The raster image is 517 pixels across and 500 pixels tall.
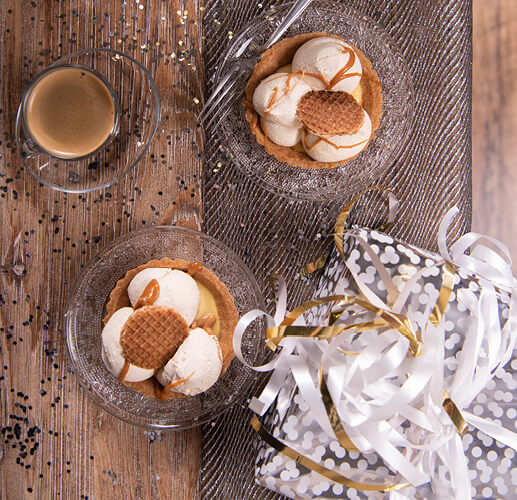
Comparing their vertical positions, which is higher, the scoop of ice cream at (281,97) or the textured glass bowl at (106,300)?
the scoop of ice cream at (281,97)

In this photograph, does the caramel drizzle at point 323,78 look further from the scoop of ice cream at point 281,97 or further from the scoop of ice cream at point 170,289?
the scoop of ice cream at point 170,289

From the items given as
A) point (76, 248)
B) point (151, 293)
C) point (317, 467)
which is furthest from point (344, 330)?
point (76, 248)

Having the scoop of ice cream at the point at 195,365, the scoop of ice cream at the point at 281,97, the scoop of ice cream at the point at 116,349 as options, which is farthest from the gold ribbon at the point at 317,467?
the scoop of ice cream at the point at 281,97

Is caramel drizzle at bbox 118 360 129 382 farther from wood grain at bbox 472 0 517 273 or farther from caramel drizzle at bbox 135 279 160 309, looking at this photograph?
wood grain at bbox 472 0 517 273

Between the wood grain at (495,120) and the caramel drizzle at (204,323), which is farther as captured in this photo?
the wood grain at (495,120)

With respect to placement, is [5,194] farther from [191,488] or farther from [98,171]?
[191,488]

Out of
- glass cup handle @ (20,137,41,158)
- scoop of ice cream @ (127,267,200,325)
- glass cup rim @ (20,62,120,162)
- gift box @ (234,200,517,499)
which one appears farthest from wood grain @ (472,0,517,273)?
glass cup handle @ (20,137,41,158)

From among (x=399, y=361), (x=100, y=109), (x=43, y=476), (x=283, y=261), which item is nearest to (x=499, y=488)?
(x=399, y=361)

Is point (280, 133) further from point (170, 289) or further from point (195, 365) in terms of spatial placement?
point (195, 365)
